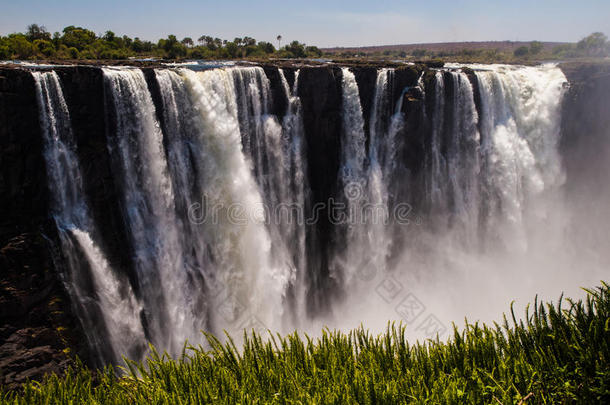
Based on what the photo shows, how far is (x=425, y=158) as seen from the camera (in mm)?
21672

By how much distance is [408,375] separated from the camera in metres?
6.54

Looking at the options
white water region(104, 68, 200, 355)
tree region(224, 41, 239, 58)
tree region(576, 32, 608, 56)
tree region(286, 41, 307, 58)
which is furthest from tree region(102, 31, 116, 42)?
tree region(576, 32, 608, 56)

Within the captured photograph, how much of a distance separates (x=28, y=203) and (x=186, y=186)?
16.3ft

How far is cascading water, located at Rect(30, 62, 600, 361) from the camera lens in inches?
579

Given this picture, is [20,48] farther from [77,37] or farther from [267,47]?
[267,47]

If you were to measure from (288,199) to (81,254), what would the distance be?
832 centimetres

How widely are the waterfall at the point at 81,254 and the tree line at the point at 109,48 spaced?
10.0 meters

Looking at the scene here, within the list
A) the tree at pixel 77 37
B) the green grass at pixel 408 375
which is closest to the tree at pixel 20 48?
the tree at pixel 77 37

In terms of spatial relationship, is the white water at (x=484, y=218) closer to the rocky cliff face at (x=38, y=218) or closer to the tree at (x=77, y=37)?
the rocky cliff face at (x=38, y=218)

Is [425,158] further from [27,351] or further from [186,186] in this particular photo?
[27,351]

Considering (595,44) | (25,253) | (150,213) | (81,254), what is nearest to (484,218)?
(150,213)

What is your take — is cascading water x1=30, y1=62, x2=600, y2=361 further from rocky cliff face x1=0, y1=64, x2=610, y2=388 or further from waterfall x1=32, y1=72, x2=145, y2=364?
rocky cliff face x1=0, y1=64, x2=610, y2=388

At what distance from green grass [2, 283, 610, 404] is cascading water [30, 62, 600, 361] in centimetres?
814

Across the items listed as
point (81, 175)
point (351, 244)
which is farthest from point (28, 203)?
point (351, 244)
